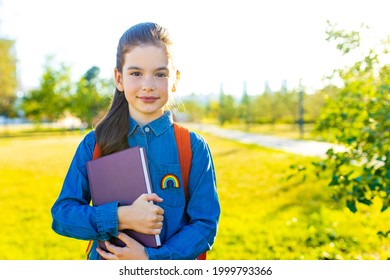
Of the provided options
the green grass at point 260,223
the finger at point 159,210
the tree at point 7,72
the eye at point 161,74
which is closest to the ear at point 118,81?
the eye at point 161,74

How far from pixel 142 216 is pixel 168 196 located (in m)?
0.10

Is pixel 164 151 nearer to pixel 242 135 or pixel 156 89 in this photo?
pixel 156 89

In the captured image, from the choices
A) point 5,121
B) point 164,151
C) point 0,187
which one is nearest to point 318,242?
point 164,151

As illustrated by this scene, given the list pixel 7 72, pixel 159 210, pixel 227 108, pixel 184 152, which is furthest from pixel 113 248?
pixel 7 72

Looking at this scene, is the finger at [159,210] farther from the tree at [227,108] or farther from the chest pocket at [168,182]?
the tree at [227,108]

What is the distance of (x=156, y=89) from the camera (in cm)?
120

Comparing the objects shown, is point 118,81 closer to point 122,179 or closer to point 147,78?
point 147,78

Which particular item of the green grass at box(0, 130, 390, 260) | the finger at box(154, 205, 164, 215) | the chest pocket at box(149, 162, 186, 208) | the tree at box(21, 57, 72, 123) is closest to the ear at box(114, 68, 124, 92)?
the chest pocket at box(149, 162, 186, 208)

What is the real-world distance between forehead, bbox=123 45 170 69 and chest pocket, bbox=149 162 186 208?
0.83ft

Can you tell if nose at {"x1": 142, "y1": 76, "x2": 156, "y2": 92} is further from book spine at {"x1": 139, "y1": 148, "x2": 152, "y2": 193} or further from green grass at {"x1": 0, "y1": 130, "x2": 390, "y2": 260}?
green grass at {"x1": 0, "y1": 130, "x2": 390, "y2": 260}

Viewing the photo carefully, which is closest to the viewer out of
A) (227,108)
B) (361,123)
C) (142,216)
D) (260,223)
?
(142,216)

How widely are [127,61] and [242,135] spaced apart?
33.1ft

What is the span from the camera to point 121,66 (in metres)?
1.23

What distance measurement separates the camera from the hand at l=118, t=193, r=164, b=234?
3.66ft
